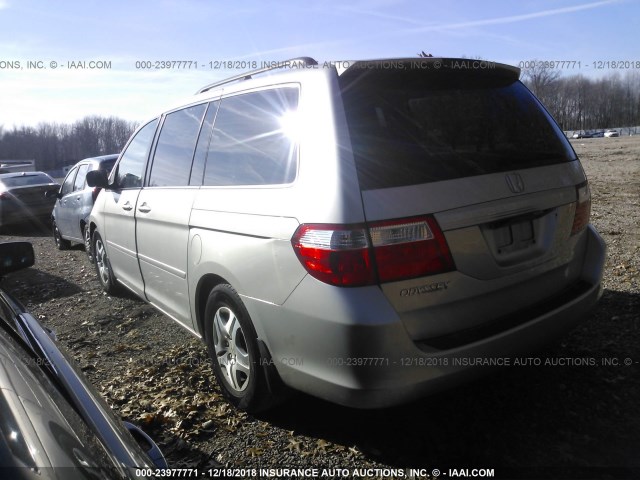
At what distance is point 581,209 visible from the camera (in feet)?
9.89

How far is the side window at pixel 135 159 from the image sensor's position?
4.53 meters

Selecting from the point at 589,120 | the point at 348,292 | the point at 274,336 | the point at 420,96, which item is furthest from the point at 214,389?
the point at 589,120

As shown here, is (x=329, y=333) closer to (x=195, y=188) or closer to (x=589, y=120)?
(x=195, y=188)

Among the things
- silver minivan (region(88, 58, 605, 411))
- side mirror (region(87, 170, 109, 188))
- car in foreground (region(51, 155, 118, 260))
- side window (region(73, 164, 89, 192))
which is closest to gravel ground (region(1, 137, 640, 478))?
silver minivan (region(88, 58, 605, 411))

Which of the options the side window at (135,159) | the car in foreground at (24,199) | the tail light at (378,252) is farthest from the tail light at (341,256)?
the car in foreground at (24,199)

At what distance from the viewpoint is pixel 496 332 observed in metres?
2.49

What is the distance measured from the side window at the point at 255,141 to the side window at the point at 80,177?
6.23 metres

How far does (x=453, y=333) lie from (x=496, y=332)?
26 cm

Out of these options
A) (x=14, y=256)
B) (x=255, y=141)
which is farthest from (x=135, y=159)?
(x=14, y=256)

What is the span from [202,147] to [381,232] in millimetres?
1788

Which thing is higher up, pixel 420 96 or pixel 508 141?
pixel 420 96

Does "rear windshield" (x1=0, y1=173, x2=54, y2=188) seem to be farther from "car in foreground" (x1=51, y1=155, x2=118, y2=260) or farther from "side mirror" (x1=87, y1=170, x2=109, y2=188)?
"side mirror" (x1=87, y1=170, x2=109, y2=188)

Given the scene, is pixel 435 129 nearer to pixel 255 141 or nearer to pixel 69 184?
pixel 255 141

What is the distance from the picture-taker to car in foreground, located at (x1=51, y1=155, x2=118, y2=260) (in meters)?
8.08
